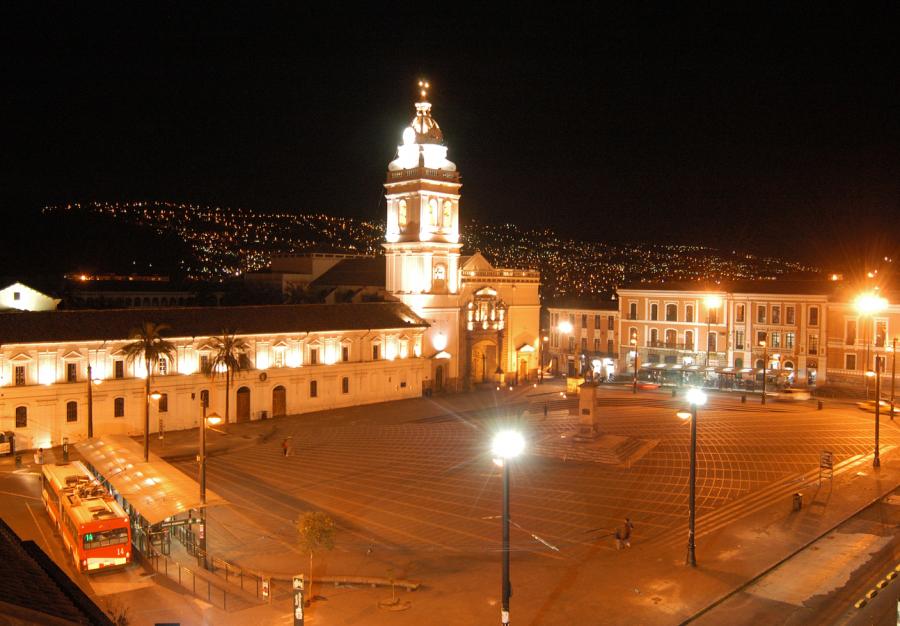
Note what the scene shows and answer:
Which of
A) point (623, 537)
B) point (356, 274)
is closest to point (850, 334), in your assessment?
point (356, 274)

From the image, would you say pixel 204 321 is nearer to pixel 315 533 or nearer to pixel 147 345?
pixel 147 345

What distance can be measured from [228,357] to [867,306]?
47041 mm

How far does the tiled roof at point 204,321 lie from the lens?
43.3m

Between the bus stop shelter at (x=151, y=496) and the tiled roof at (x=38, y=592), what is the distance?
13.1 metres

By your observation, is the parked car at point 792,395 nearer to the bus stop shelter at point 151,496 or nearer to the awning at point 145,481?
the awning at point 145,481

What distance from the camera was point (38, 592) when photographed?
30.2 ft

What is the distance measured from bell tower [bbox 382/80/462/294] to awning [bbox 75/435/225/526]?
113 ft

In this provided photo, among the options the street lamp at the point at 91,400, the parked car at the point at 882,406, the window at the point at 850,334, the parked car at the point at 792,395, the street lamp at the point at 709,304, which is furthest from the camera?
the street lamp at the point at 709,304

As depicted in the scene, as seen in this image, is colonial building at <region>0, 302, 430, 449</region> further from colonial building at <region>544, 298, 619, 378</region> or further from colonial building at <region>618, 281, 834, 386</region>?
colonial building at <region>618, 281, 834, 386</region>

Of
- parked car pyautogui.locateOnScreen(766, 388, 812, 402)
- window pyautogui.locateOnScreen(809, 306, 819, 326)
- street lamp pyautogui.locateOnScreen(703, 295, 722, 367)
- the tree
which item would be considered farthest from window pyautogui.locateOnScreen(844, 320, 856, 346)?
the tree

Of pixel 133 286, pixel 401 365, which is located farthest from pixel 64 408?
pixel 133 286

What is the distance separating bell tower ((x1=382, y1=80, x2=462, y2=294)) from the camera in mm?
65188

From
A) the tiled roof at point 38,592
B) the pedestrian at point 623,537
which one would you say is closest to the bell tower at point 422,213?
the pedestrian at point 623,537

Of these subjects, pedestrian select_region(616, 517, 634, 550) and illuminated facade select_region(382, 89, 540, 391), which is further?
illuminated facade select_region(382, 89, 540, 391)
